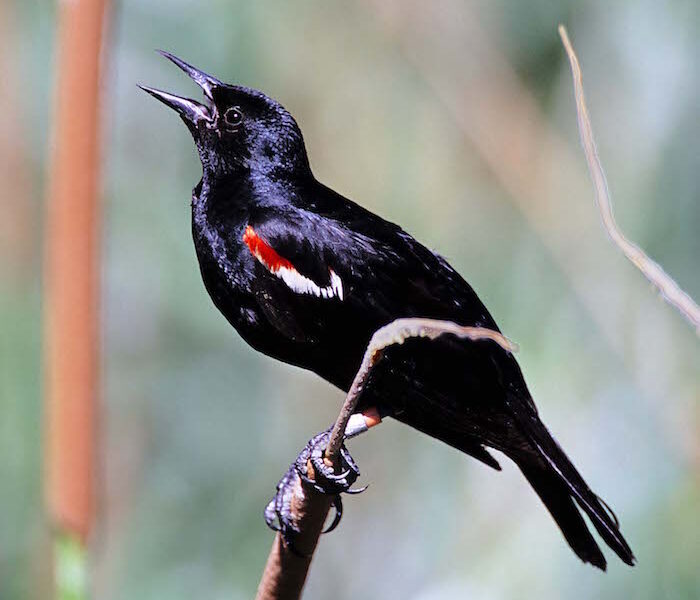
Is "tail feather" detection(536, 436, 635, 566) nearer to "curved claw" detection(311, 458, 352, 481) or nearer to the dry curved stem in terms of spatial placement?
"curved claw" detection(311, 458, 352, 481)

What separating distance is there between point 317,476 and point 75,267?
35 centimetres

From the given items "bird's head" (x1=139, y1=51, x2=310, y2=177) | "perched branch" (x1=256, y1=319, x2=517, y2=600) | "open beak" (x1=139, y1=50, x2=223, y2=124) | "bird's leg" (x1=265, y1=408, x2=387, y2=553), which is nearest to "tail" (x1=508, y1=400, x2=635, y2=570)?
"bird's leg" (x1=265, y1=408, x2=387, y2=553)

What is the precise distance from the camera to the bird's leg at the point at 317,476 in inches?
40.0

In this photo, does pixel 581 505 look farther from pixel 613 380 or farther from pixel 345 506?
pixel 345 506

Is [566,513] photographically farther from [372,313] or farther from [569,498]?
[372,313]

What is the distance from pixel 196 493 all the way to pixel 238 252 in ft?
2.54

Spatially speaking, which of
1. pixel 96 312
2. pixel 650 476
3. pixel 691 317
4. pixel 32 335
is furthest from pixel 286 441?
pixel 691 317

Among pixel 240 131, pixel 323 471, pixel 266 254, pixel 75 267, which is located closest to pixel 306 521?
pixel 323 471

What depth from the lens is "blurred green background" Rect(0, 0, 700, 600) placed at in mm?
1774

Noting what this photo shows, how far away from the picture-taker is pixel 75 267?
89cm

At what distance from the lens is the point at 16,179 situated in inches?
83.1

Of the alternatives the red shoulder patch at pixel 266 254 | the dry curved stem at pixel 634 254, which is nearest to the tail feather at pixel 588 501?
the red shoulder patch at pixel 266 254

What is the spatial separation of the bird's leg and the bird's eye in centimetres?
50

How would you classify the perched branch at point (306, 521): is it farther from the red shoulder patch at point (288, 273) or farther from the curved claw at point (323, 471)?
the red shoulder patch at point (288, 273)
